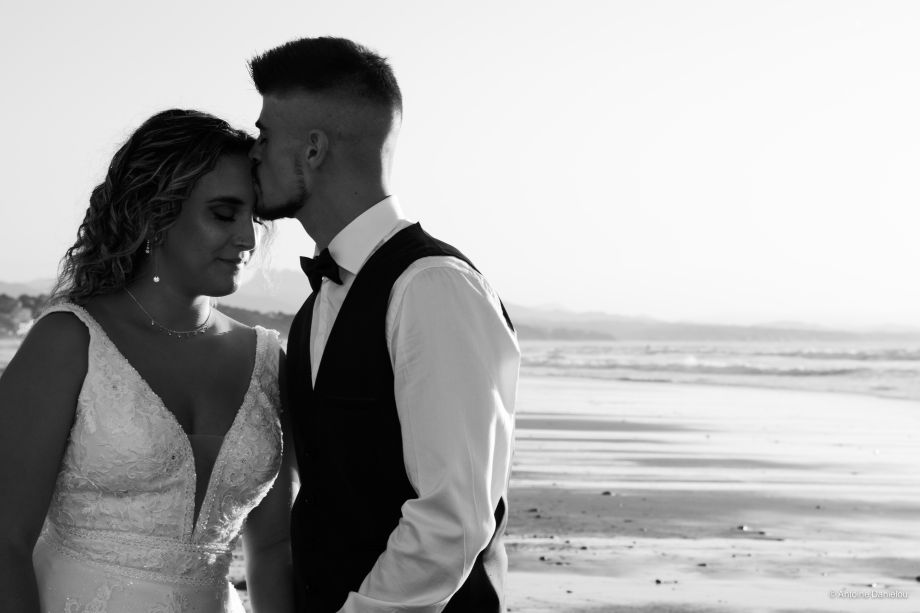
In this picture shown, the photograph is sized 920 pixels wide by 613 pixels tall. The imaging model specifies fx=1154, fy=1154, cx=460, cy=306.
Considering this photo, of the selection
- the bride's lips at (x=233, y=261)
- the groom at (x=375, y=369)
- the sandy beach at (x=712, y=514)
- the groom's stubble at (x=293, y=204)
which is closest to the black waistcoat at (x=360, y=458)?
the groom at (x=375, y=369)

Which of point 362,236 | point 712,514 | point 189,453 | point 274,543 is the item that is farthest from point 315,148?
point 712,514

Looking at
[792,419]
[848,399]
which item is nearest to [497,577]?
[792,419]

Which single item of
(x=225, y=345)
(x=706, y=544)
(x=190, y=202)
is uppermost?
(x=190, y=202)

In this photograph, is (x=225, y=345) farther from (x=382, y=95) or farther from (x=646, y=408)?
(x=646, y=408)

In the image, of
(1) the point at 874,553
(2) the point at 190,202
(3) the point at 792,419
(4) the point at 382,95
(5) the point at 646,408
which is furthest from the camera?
(5) the point at 646,408

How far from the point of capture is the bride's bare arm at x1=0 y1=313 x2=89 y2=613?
2908 millimetres

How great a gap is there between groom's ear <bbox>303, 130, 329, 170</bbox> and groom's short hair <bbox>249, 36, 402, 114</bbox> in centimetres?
13

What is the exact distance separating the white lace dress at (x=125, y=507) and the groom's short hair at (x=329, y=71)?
86 cm

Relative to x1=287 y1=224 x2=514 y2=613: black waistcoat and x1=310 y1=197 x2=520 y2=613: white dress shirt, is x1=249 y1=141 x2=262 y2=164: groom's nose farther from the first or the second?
x1=310 y1=197 x2=520 y2=613: white dress shirt

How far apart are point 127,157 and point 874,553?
19.8ft

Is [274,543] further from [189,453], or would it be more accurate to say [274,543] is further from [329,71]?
[329,71]

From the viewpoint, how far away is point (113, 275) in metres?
3.41

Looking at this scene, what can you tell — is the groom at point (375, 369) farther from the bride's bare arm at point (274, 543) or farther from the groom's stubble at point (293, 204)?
the bride's bare arm at point (274, 543)

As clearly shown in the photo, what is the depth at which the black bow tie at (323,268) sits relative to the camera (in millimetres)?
2979
